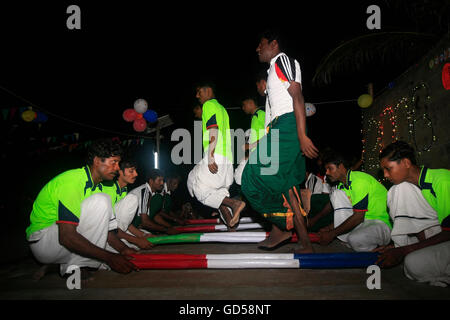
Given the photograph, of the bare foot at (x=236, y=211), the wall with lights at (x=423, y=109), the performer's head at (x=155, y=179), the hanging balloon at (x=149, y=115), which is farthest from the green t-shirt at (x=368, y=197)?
the hanging balloon at (x=149, y=115)

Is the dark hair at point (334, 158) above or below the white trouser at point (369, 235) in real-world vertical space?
above

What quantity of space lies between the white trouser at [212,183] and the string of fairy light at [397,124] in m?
3.19

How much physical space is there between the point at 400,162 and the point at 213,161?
80.0 inches

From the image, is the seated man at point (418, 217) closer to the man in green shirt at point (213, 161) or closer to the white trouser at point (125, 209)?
the man in green shirt at point (213, 161)

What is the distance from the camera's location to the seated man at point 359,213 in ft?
8.34

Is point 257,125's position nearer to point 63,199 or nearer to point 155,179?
point 155,179

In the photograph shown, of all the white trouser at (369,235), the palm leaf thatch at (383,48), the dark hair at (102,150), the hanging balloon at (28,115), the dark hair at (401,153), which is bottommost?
the white trouser at (369,235)

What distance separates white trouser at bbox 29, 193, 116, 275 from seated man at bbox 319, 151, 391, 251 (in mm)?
2052

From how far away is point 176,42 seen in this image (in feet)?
20.2

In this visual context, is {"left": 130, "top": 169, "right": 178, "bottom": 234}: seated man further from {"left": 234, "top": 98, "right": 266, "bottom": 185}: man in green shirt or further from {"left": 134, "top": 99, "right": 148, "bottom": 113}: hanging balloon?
{"left": 134, "top": 99, "right": 148, "bottom": 113}: hanging balloon

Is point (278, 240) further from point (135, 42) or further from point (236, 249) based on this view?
point (135, 42)

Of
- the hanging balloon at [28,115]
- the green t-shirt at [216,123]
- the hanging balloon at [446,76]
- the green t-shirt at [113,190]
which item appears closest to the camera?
the green t-shirt at [113,190]
